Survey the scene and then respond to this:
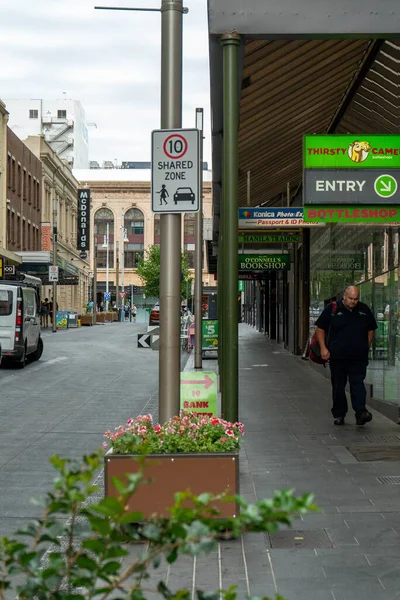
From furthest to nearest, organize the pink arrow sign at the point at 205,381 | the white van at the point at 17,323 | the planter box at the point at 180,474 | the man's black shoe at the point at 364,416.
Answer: the white van at the point at 17,323 < the man's black shoe at the point at 364,416 < the pink arrow sign at the point at 205,381 < the planter box at the point at 180,474

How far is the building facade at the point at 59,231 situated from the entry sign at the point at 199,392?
4576cm

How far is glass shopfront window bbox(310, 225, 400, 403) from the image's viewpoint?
12.9 meters

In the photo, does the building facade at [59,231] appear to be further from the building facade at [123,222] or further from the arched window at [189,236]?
the building facade at [123,222]

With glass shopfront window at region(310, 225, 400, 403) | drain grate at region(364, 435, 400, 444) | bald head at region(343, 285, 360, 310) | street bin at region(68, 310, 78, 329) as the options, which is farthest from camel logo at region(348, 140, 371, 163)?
street bin at region(68, 310, 78, 329)

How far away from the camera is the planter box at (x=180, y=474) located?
6.36 m

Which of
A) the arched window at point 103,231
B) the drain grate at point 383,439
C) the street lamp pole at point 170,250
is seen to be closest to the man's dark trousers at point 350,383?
the drain grate at point 383,439

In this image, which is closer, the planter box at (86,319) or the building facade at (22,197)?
the building facade at (22,197)

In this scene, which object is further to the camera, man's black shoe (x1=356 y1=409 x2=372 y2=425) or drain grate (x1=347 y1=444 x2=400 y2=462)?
man's black shoe (x1=356 y1=409 x2=372 y2=425)

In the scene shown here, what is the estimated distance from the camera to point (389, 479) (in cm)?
827

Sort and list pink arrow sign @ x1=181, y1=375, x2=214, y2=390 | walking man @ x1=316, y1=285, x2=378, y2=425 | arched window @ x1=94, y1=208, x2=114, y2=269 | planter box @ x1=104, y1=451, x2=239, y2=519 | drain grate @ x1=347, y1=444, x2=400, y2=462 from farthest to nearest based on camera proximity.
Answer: arched window @ x1=94, y1=208, x2=114, y2=269, walking man @ x1=316, y1=285, x2=378, y2=425, drain grate @ x1=347, y1=444, x2=400, y2=462, pink arrow sign @ x1=181, y1=375, x2=214, y2=390, planter box @ x1=104, y1=451, x2=239, y2=519

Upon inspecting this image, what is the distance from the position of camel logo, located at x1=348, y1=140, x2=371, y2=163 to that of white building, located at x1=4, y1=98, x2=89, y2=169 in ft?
347

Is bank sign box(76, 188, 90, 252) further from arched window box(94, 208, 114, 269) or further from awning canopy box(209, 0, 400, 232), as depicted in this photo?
awning canopy box(209, 0, 400, 232)

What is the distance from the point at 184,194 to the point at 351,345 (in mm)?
4741

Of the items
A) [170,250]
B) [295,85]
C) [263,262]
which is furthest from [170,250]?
[263,262]
